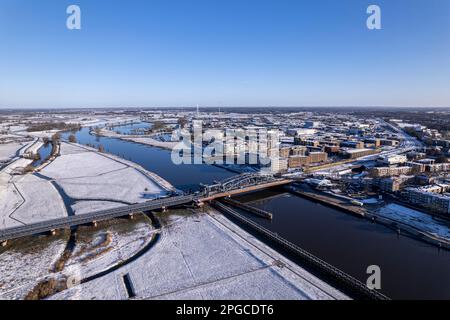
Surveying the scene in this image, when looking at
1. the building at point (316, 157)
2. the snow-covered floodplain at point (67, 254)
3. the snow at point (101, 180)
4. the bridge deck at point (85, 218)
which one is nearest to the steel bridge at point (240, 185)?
the bridge deck at point (85, 218)

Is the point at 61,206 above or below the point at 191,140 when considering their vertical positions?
below

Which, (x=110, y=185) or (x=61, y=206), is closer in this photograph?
(x=61, y=206)

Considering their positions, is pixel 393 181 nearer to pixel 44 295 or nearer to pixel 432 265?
pixel 432 265

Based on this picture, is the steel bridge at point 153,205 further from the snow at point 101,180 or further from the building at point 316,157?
the building at point 316,157

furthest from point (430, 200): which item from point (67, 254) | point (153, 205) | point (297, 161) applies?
point (67, 254)
